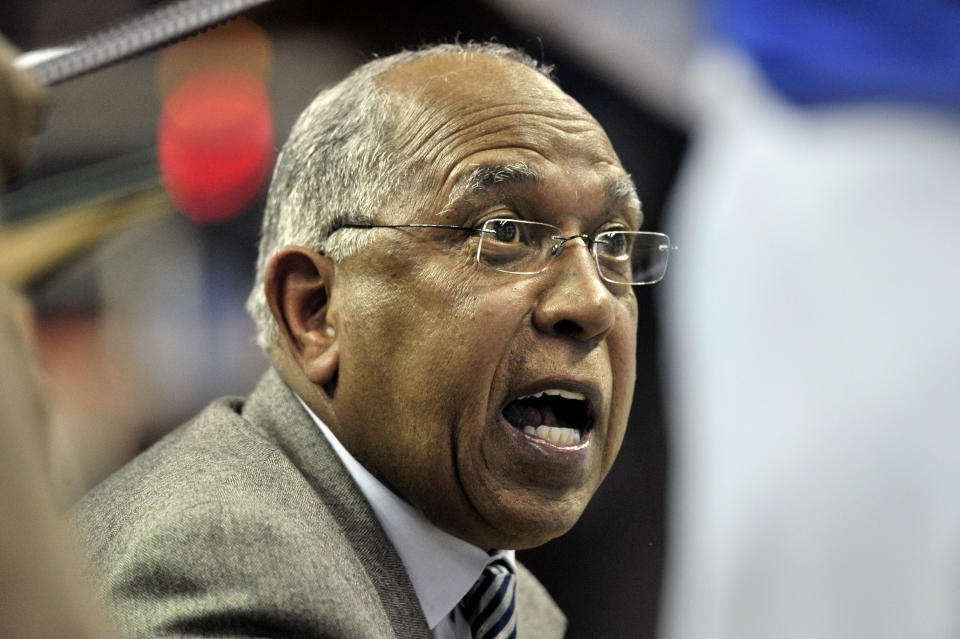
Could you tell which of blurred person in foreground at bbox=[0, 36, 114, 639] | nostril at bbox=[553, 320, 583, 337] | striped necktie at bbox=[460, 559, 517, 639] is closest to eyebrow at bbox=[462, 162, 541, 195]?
nostril at bbox=[553, 320, 583, 337]

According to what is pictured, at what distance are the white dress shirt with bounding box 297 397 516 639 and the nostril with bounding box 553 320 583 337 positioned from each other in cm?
37

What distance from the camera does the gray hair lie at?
1810 mm

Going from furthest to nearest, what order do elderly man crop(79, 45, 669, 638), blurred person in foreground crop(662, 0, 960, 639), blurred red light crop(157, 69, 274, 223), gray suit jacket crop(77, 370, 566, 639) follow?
blurred person in foreground crop(662, 0, 960, 639) < blurred red light crop(157, 69, 274, 223) < elderly man crop(79, 45, 669, 638) < gray suit jacket crop(77, 370, 566, 639)

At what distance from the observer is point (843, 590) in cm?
477

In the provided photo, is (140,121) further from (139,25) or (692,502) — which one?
(692,502)

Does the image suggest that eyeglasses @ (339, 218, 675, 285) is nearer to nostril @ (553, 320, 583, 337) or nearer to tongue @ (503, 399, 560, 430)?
nostril @ (553, 320, 583, 337)

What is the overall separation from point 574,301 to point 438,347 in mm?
220

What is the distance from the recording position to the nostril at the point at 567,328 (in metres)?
1.71

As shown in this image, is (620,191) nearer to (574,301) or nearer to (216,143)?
(574,301)

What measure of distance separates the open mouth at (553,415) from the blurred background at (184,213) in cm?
91

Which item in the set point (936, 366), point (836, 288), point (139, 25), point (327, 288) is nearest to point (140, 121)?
point (139, 25)

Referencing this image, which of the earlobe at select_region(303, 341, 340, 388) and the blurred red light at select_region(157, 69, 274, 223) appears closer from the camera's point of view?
the earlobe at select_region(303, 341, 340, 388)

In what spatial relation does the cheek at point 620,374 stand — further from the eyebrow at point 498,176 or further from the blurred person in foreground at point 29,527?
the blurred person in foreground at point 29,527

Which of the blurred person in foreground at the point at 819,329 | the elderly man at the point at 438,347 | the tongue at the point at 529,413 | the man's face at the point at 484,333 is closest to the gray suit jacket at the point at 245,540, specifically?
the elderly man at the point at 438,347
